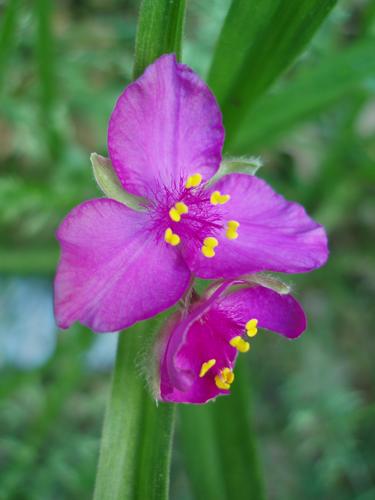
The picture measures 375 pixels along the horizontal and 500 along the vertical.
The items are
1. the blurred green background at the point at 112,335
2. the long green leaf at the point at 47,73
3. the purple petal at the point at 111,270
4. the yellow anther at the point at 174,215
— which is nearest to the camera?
the purple petal at the point at 111,270

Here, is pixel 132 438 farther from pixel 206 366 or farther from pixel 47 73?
pixel 47 73

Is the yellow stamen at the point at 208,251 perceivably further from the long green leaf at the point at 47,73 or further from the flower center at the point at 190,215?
the long green leaf at the point at 47,73

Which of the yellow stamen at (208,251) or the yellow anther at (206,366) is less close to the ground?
the yellow stamen at (208,251)

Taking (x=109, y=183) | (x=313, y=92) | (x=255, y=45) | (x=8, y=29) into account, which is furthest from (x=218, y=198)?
(x=8, y=29)

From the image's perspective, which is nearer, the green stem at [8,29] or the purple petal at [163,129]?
the purple petal at [163,129]

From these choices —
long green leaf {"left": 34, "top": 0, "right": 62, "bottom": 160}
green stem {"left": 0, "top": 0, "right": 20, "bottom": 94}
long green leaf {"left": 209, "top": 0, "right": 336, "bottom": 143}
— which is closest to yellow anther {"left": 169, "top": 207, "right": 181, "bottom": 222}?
long green leaf {"left": 209, "top": 0, "right": 336, "bottom": 143}

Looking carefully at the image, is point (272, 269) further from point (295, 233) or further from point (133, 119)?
point (133, 119)

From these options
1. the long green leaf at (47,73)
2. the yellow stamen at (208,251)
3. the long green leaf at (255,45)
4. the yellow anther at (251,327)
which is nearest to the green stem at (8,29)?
the long green leaf at (47,73)

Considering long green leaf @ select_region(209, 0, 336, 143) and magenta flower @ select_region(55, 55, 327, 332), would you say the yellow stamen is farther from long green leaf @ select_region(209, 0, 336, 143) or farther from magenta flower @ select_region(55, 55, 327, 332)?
long green leaf @ select_region(209, 0, 336, 143)
